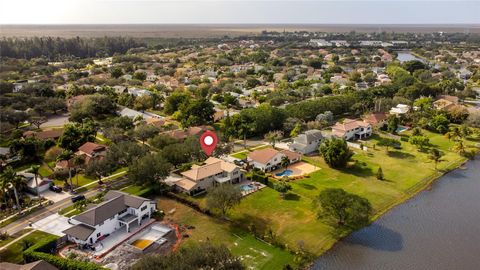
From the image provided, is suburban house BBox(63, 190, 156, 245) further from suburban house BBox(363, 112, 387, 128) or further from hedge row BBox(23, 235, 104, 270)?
suburban house BBox(363, 112, 387, 128)

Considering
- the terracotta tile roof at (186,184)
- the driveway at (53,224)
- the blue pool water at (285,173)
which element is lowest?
the driveway at (53,224)

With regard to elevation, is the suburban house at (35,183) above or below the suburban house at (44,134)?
below

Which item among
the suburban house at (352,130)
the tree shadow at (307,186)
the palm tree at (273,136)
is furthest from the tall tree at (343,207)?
the suburban house at (352,130)

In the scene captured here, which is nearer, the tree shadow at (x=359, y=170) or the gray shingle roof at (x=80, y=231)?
the gray shingle roof at (x=80, y=231)

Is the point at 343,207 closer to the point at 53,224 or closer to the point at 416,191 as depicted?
the point at 416,191

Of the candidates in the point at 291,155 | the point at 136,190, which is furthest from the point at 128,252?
the point at 291,155

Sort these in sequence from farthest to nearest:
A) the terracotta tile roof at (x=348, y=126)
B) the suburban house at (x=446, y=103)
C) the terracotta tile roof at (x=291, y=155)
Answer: the suburban house at (x=446, y=103) → the terracotta tile roof at (x=348, y=126) → the terracotta tile roof at (x=291, y=155)

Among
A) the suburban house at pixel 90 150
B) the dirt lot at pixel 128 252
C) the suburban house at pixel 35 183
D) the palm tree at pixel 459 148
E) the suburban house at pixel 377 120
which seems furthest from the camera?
the suburban house at pixel 377 120

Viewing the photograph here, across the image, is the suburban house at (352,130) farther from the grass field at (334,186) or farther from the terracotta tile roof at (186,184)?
the terracotta tile roof at (186,184)
